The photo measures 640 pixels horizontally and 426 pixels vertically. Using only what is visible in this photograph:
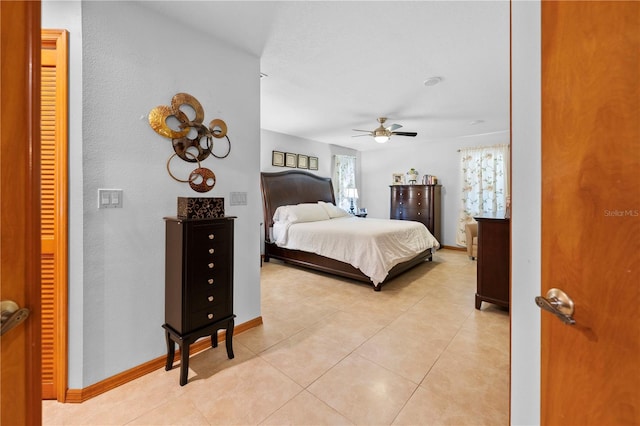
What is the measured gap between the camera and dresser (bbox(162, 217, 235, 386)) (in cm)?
171

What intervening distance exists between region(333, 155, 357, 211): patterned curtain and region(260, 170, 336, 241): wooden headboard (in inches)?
17.2

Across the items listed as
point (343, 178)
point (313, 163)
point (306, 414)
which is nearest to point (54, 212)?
point (306, 414)

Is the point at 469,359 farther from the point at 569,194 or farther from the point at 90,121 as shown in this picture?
the point at 90,121

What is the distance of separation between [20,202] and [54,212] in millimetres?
1269

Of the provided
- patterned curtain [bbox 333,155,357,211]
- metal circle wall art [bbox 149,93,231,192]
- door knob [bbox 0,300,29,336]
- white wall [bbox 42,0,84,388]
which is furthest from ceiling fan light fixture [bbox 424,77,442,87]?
Result: patterned curtain [bbox 333,155,357,211]

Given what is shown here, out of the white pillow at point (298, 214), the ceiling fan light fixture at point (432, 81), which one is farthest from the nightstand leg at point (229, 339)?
the ceiling fan light fixture at point (432, 81)

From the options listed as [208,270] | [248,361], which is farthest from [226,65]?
[248,361]

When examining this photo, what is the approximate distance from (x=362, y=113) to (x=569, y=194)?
3.77 metres

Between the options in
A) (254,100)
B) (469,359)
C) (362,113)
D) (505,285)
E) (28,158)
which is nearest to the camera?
(28,158)

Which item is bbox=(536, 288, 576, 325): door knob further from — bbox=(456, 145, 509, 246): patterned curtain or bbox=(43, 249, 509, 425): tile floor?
bbox=(456, 145, 509, 246): patterned curtain

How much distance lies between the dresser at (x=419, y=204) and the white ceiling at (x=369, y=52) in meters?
1.96

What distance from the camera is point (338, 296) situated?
3178 mm

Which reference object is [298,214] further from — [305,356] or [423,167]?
[423,167]

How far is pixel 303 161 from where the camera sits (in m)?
5.77
